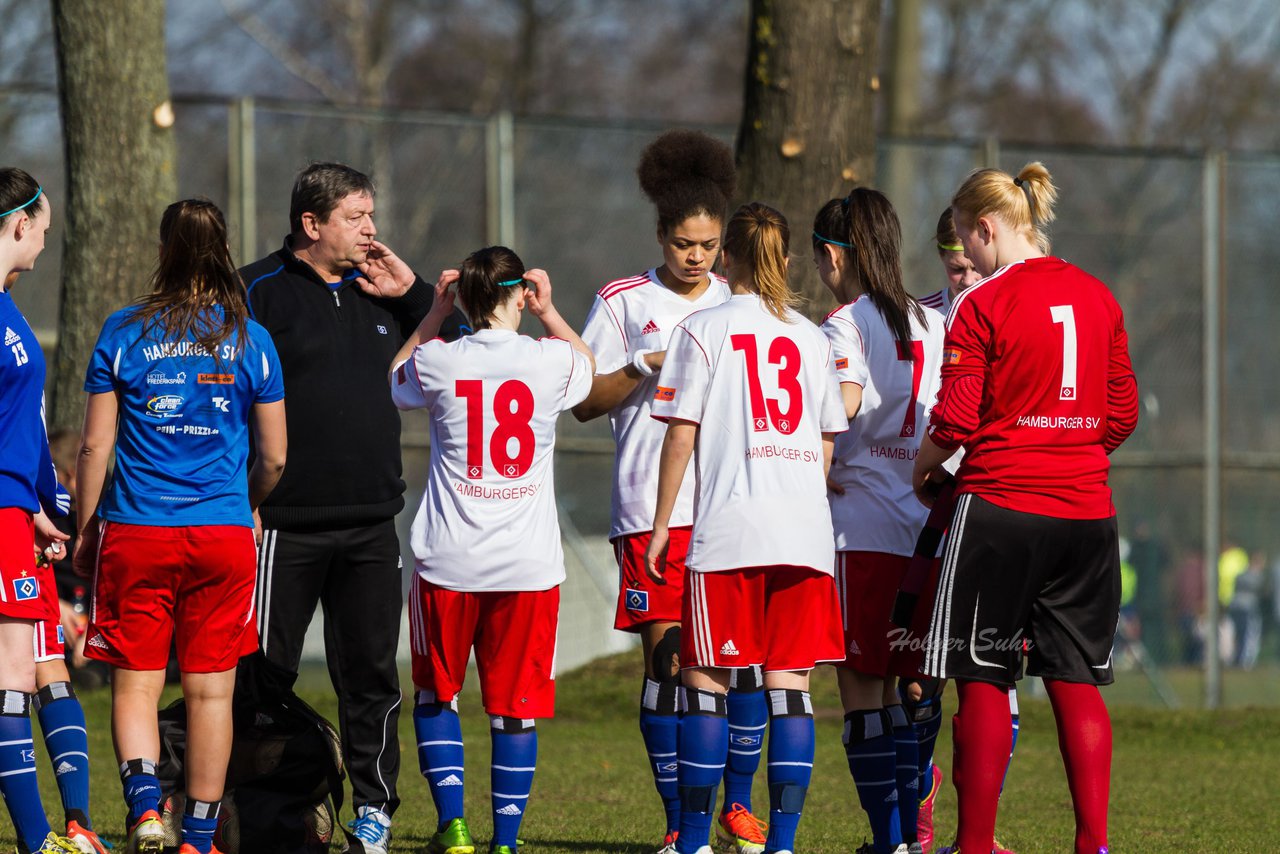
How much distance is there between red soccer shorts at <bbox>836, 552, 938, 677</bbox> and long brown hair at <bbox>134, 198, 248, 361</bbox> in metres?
2.09

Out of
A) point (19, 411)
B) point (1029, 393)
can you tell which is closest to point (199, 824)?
point (19, 411)

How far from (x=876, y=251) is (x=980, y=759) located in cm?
169

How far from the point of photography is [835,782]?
8344mm

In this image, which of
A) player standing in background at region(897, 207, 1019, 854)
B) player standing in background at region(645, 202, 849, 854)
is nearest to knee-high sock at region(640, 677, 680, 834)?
player standing in background at region(645, 202, 849, 854)

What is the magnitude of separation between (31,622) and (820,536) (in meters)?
2.36

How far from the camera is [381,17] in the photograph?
30.5m

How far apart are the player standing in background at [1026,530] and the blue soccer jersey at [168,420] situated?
6.79ft

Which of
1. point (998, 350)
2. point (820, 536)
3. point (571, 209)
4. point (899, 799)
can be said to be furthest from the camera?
point (571, 209)

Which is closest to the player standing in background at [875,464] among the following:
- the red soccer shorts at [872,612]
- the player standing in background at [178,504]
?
the red soccer shorts at [872,612]

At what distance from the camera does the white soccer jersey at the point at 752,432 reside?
5285 mm

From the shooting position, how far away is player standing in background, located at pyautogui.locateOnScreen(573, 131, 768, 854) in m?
5.87

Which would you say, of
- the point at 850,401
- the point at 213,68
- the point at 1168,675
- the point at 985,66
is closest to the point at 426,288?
the point at 850,401

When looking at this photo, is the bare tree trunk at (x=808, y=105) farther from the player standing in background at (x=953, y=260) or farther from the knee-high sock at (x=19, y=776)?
the knee-high sock at (x=19, y=776)

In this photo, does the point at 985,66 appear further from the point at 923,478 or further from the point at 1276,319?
the point at 923,478
